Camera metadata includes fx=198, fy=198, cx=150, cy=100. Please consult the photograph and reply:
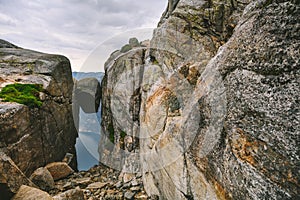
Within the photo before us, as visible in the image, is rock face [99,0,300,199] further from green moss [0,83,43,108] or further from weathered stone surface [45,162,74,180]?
green moss [0,83,43,108]

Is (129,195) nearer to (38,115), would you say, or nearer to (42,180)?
(42,180)

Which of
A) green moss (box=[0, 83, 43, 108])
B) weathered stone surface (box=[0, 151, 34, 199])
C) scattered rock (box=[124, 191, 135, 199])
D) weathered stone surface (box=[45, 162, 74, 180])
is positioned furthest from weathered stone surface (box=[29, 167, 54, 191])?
weathered stone surface (box=[0, 151, 34, 199])

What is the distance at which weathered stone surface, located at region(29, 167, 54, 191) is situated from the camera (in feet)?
40.0

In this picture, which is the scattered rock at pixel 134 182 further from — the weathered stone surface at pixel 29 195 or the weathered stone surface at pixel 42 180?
the weathered stone surface at pixel 29 195

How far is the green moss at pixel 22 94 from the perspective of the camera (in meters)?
13.4

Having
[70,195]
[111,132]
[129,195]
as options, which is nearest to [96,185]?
[129,195]

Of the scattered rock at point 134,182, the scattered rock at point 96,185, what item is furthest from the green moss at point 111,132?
the scattered rock at point 134,182

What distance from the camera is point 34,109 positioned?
47.0ft

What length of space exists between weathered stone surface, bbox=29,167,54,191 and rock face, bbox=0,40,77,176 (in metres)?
0.67

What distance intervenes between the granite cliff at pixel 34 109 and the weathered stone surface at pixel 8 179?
0.60 ft

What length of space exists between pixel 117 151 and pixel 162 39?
398 inches

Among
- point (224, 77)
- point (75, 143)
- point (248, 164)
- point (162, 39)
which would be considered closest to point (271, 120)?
point (248, 164)

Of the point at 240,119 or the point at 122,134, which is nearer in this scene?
the point at 240,119

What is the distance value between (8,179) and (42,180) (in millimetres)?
6761
